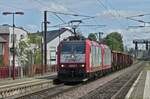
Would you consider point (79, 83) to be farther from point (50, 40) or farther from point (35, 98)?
point (50, 40)

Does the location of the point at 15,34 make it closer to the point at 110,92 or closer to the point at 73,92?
the point at 73,92

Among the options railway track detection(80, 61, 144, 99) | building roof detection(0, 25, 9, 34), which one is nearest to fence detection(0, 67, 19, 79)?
railway track detection(80, 61, 144, 99)

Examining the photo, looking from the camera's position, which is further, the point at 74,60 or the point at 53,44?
the point at 53,44

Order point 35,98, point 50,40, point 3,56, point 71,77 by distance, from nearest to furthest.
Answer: point 35,98, point 71,77, point 3,56, point 50,40

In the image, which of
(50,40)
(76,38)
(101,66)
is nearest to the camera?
(76,38)

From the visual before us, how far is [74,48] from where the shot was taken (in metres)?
36.2

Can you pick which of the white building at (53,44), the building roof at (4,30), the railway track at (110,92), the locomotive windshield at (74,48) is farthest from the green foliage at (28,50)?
the railway track at (110,92)

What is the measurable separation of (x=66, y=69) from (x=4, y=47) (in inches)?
1990

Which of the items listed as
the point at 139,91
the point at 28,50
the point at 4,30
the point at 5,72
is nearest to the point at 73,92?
the point at 139,91

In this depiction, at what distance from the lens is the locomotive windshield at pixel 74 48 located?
119ft

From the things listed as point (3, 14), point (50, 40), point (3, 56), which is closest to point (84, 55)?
point (3, 14)

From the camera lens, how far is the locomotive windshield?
1423 inches

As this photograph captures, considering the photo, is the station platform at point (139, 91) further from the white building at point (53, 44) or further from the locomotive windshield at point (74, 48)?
the white building at point (53, 44)

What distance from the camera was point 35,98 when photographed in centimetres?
2434
